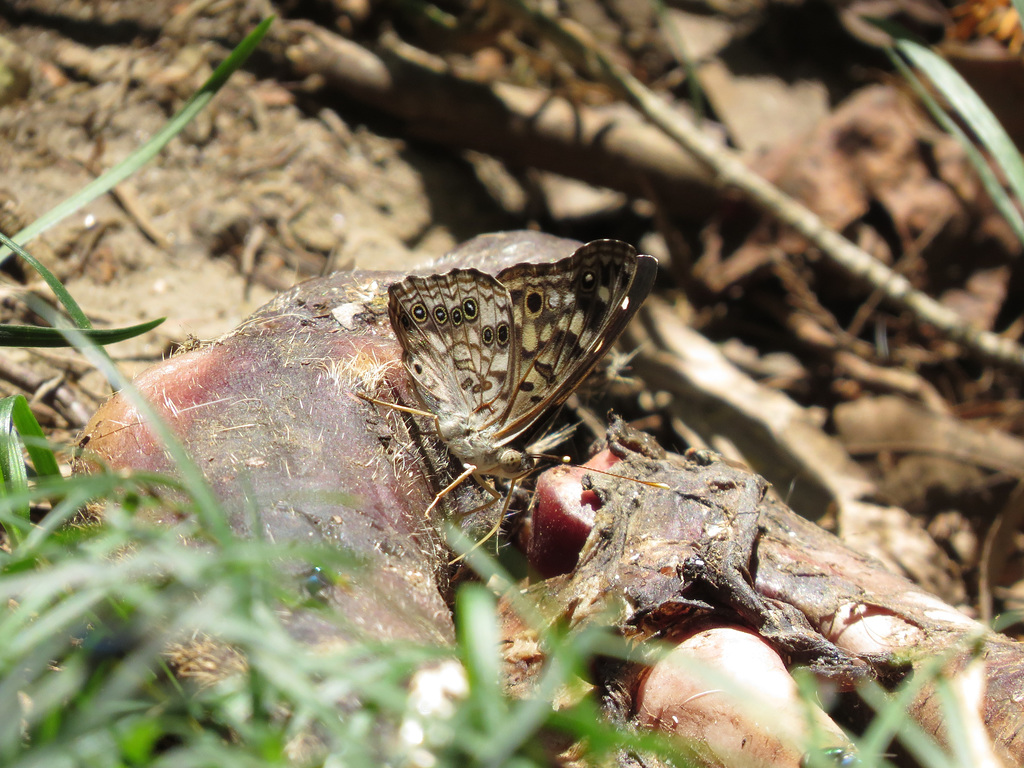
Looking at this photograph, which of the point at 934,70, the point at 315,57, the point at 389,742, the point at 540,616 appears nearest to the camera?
the point at 389,742

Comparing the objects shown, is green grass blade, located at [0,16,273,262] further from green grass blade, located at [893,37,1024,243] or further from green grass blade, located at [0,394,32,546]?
green grass blade, located at [893,37,1024,243]

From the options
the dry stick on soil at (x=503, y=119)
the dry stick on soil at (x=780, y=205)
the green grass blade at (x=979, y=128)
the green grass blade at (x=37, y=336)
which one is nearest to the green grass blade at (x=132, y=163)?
the green grass blade at (x=37, y=336)

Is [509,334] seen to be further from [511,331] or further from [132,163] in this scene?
[132,163]

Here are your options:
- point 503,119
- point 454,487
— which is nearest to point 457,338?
point 454,487

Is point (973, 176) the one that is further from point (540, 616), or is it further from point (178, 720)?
point (178, 720)

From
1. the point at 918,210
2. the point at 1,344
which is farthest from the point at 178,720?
the point at 918,210

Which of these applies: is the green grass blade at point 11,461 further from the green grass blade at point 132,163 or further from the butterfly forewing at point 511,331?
the butterfly forewing at point 511,331

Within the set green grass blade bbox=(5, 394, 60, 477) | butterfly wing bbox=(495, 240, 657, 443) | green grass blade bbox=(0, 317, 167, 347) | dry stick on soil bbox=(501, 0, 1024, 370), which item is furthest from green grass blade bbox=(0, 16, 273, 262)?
dry stick on soil bbox=(501, 0, 1024, 370)
